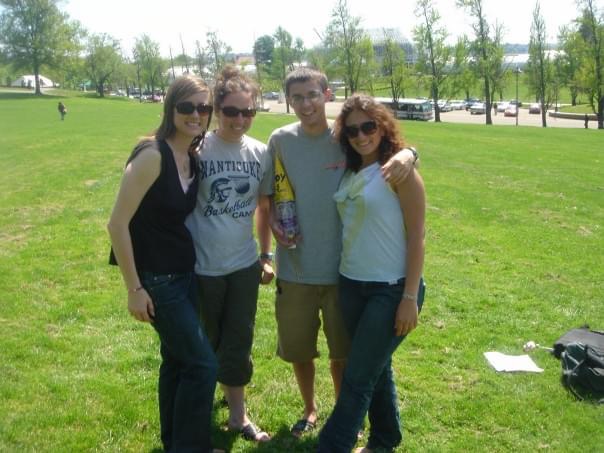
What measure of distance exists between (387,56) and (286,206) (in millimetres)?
61000

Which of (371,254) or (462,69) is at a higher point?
(462,69)

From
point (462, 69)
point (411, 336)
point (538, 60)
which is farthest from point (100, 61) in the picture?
point (411, 336)

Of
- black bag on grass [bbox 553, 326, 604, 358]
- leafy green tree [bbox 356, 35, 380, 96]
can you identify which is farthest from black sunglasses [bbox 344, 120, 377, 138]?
leafy green tree [bbox 356, 35, 380, 96]

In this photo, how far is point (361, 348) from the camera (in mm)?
3014

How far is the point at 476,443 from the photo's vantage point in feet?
12.3

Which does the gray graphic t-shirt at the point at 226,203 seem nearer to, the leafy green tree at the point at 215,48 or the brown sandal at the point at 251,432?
the brown sandal at the point at 251,432

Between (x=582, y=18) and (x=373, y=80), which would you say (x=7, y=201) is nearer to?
(x=582, y=18)

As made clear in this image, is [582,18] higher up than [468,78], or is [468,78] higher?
[582,18]

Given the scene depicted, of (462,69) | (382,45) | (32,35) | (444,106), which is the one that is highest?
(32,35)

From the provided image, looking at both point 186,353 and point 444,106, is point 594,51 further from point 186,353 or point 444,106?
point 186,353

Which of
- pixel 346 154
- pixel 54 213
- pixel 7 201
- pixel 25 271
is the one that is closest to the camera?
pixel 346 154

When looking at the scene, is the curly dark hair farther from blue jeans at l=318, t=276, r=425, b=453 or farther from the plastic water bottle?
blue jeans at l=318, t=276, r=425, b=453

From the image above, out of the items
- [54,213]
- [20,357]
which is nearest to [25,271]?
[20,357]

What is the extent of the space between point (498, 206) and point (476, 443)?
29.3 feet
